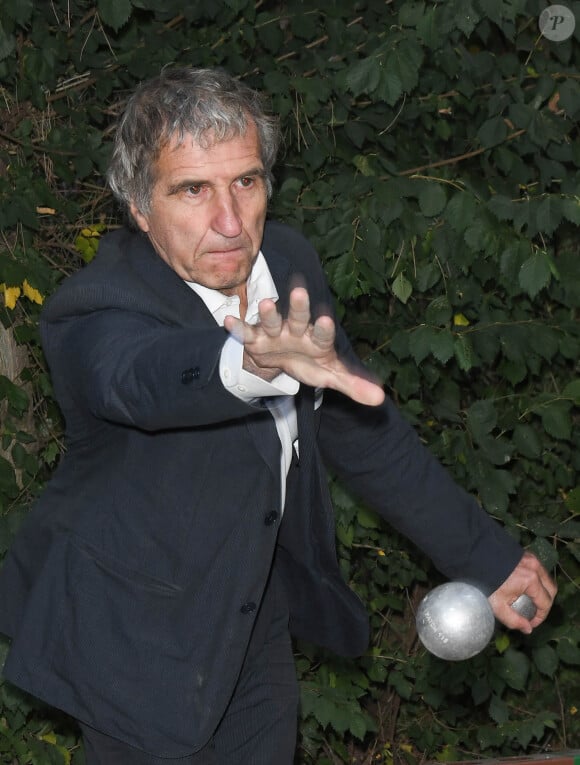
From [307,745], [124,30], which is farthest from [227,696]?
[124,30]

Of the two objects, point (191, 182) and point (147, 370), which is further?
point (191, 182)

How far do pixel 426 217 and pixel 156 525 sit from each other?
1.59 meters

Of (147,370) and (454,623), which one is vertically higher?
(147,370)

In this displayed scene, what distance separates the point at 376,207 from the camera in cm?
336

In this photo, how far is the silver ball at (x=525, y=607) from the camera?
2436 millimetres

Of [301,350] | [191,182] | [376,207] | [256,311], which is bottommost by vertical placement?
[376,207]

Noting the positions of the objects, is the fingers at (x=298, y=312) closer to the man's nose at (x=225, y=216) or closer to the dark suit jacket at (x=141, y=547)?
the dark suit jacket at (x=141, y=547)

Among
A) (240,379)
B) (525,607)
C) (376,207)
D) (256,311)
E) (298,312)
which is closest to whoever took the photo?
(298,312)

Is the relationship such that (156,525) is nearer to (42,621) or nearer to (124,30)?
(42,621)

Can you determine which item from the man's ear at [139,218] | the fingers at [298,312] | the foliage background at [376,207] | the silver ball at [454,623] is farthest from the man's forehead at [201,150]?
the foliage background at [376,207]

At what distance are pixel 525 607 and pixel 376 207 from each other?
51.6 inches

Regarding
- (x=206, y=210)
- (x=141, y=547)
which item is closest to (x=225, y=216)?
(x=206, y=210)

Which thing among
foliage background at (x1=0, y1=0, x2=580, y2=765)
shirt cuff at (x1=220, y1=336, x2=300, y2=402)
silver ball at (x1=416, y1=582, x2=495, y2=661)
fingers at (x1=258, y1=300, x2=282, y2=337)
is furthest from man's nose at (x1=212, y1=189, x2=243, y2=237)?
foliage background at (x1=0, y1=0, x2=580, y2=765)

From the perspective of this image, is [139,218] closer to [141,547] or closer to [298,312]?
[141,547]
